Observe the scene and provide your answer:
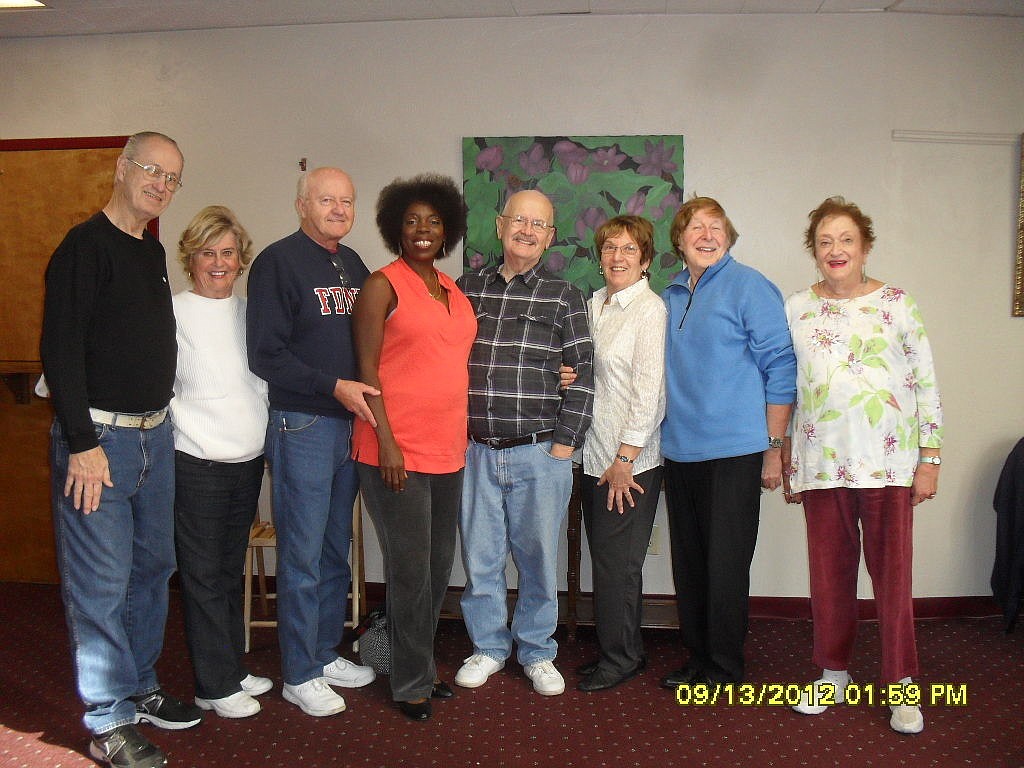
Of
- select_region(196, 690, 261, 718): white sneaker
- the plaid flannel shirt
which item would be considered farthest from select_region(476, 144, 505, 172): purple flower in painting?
select_region(196, 690, 261, 718): white sneaker

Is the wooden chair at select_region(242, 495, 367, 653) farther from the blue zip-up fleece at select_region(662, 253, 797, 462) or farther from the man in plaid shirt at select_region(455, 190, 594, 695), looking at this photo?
the blue zip-up fleece at select_region(662, 253, 797, 462)

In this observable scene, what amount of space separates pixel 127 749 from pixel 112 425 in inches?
35.5

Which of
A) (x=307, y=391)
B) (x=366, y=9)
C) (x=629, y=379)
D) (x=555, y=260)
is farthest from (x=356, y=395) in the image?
(x=366, y=9)

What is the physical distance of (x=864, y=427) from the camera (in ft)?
7.63

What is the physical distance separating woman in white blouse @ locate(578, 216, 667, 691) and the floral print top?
1.59ft

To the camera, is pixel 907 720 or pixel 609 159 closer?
pixel 907 720

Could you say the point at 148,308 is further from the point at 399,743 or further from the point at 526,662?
the point at 526,662

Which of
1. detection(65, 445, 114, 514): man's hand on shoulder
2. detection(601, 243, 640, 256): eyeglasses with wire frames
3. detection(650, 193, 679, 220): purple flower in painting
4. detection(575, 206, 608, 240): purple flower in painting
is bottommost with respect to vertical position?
detection(65, 445, 114, 514): man's hand on shoulder

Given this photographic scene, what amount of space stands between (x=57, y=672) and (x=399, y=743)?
1.44 metres

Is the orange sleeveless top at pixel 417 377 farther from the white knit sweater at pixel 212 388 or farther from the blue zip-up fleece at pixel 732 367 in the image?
the blue zip-up fleece at pixel 732 367

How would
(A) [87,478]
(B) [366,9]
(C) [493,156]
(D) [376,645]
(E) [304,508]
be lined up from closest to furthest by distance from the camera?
(A) [87,478] → (E) [304,508] → (D) [376,645] → (B) [366,9] → (C) [493,156]

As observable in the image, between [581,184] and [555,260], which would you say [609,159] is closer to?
[581,184]

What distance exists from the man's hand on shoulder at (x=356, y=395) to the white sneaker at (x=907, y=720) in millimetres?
1836

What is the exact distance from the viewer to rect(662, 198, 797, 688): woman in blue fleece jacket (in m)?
2.45
